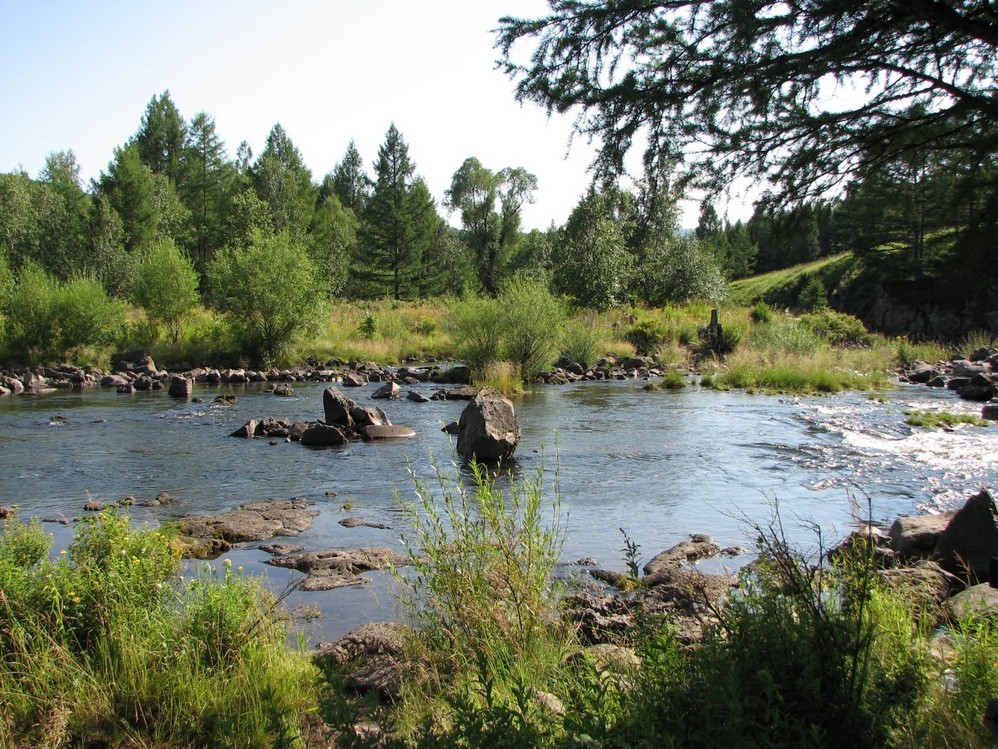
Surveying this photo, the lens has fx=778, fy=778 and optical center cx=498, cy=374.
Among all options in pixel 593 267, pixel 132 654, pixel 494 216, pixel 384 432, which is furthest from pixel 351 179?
pixel 132 654

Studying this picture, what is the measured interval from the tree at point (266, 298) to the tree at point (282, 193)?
78.3 feet

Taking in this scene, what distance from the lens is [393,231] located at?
2667 inches

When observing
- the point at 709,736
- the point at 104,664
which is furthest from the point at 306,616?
the point at 709,736

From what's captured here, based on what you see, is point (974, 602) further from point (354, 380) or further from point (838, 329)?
point (838, 329)

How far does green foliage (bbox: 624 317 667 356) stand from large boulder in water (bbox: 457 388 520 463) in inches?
975

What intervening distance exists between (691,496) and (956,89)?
909cm

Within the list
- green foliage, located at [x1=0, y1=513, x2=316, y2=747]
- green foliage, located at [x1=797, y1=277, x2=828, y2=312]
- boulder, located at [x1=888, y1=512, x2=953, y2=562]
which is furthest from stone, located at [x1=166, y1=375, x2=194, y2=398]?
green foliage, located at [x1=797, y1=277, x2=828, y2=312]

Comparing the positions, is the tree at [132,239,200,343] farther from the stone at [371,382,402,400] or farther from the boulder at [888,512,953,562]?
the boulder at [888,512,953,562]

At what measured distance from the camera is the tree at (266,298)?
34.8 meters

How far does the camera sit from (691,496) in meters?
12.4

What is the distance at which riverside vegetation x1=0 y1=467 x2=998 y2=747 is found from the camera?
3592 millimetres

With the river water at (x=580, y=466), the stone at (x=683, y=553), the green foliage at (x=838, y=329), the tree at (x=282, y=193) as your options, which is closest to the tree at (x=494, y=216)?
the tree at (x=282, y=193)

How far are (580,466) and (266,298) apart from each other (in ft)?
77.7

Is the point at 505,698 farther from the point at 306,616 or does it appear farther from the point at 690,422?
the point at 690,422
